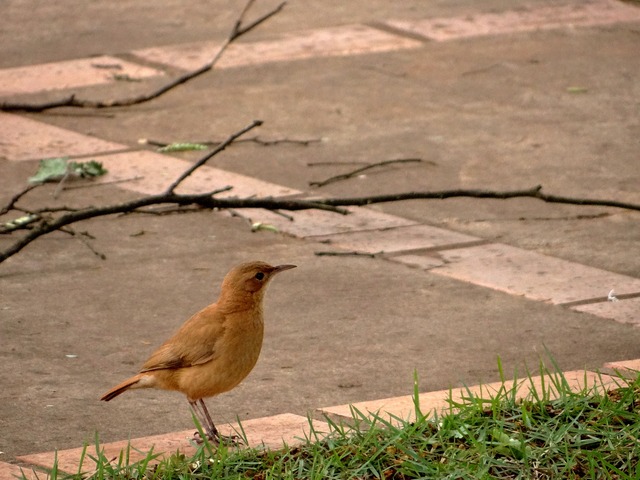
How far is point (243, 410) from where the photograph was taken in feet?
17.1

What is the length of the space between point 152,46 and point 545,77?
11.5 ft

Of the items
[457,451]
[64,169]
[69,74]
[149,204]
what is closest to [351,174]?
[64,169]

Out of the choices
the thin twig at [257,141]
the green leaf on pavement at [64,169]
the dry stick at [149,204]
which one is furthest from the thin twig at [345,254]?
the thin twig at [257,141]

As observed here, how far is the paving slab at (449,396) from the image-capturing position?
475 centimetres

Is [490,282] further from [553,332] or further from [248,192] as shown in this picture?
[248,192]

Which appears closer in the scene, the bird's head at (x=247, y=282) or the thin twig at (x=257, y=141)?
the bird's head at (x=247, y=282)

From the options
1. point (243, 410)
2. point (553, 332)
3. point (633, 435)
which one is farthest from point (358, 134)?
point (633, 435)

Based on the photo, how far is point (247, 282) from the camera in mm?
4730

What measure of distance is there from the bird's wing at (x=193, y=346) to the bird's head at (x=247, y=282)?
0.10 m

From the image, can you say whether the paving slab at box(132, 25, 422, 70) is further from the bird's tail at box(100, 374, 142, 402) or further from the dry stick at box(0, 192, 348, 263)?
the bird's tail at box(100, 374, 142, 402)

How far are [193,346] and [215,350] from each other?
0.09 metres

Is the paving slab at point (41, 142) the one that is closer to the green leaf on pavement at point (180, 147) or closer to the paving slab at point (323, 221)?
the green leaf on pavement at point (180, 147)

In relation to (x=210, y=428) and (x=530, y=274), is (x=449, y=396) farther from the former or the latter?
(x=530, y=274)

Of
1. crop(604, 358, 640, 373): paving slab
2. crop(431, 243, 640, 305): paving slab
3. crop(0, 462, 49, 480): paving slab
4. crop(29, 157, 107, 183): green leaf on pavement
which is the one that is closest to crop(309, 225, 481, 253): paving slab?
crop(431, 243, 640, 305): paving slab
